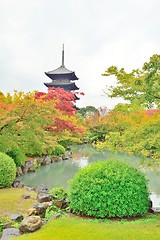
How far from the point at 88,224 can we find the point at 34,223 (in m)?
0.78

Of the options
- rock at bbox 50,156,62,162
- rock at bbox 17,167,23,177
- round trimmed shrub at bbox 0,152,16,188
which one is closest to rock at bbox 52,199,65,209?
round trimmed shrub at bbox 0,152,16,188

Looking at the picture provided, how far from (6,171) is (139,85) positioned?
494 cm

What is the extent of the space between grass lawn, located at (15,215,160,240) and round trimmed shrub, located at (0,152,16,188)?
369cm

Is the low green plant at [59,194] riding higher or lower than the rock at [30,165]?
lower

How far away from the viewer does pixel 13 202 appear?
598 cm

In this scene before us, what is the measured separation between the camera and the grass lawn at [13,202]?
5387 mm

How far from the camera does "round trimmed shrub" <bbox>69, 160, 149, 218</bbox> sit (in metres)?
4.23

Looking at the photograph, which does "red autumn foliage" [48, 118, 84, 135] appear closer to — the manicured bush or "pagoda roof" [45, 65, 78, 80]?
the manicured bush

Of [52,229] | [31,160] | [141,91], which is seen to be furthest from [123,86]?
[31,160]

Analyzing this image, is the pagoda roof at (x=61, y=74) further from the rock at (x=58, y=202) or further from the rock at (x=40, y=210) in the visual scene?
the rock at (x=40, y=210)

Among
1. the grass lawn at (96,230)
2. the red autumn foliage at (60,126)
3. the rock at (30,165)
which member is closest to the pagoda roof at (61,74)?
the red autumn foliage at (60,126)

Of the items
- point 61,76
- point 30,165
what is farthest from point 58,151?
point 61,76

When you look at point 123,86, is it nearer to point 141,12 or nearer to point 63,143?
point 141,12

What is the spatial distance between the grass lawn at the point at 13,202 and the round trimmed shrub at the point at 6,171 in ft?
0.68
